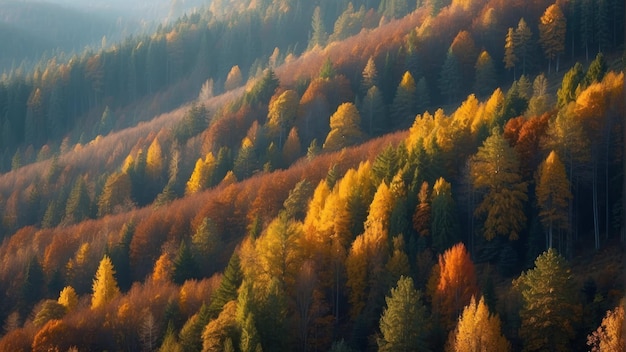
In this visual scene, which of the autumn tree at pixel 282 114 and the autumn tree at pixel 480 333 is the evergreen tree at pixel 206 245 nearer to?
the autumn tree at pixel 282 114

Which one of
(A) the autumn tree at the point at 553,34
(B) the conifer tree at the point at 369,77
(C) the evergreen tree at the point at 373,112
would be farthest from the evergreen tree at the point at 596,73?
(B) the conifer tree at the point at 369,77

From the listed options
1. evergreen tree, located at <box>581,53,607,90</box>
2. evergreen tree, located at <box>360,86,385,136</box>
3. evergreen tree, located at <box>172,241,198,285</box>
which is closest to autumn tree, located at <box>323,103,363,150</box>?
evergreen tree, located at <box>360,86,385,136</box>

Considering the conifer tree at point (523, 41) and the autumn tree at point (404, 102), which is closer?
the conifer tree at point (523, 41)

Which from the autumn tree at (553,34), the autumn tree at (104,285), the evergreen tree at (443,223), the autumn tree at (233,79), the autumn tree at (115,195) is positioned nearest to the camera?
the evergreen tree at (443,223)

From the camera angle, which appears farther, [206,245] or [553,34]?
[553,34]

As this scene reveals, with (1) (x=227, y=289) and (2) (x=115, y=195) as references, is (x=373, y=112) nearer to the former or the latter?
(2) (x=115, y=195)

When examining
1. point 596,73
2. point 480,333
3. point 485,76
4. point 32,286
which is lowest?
point 32,286

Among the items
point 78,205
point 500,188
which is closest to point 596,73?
point 500,188
